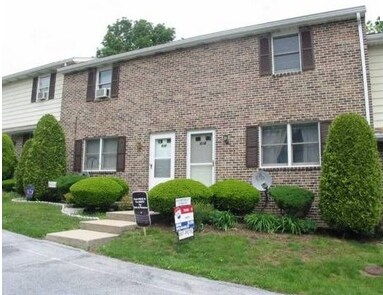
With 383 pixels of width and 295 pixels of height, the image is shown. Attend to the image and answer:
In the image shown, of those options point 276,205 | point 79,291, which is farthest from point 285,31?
point 79,291

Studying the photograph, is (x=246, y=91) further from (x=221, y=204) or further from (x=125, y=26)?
(x=125, y=26)

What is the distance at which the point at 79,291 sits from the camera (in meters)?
4.98

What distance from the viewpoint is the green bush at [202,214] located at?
8.62 m

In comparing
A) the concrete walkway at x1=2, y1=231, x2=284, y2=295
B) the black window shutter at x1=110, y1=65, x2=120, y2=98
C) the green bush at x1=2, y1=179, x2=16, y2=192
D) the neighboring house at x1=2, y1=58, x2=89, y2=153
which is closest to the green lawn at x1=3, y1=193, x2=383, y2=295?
the concrete walkway at x1=2, y1=231, x2=284, y2=295

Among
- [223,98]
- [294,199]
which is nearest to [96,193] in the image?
[223,98]

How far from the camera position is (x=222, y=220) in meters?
9.04

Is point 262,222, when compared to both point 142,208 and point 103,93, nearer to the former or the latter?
point 142,208

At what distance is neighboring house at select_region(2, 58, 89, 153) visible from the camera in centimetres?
1619

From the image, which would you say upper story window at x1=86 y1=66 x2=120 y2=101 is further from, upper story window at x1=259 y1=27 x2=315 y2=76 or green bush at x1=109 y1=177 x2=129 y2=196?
upper story window at x1=259 y1=27 x2=315 y2=76

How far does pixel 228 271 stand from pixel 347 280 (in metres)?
1.81

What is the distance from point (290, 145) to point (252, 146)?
40.3 inches

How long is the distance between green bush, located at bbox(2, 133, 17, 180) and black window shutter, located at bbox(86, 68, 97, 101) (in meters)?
4.66

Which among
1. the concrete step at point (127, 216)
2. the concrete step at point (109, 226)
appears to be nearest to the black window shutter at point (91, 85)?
the concrete step at point (127, 216)

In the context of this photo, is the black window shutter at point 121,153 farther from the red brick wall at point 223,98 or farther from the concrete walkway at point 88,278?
the concrete walkway at point 88,278
